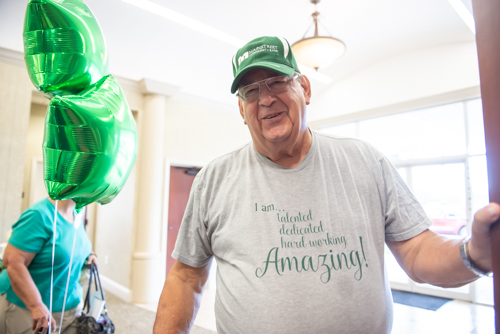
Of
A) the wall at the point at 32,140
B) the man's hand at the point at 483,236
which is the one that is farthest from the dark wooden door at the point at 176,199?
the man's hand at the point at 483,236

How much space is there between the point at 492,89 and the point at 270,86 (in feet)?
2.09

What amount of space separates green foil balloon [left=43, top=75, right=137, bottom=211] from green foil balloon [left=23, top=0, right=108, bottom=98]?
7 centimetres

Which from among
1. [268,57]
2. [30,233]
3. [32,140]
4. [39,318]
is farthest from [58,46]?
[32,140]

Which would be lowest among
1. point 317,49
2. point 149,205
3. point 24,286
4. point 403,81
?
point 24,286

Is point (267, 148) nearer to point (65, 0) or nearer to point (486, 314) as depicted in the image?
point (65, 0)

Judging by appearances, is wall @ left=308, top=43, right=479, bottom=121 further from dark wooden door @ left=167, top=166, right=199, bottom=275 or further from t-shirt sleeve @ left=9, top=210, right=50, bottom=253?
t-shirt sleeve @ left=9, top=210, right=50, bottom=253

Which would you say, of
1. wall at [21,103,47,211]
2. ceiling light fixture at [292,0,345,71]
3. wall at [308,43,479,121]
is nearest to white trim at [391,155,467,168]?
wall at [308,43,479,121]

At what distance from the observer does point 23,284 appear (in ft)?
4.53

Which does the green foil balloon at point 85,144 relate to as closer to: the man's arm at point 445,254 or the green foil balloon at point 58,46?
the green foil balloon at point 58,46

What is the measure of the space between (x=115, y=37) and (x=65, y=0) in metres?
3.64

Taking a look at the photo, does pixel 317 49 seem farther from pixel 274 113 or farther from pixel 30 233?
pixel 30 233

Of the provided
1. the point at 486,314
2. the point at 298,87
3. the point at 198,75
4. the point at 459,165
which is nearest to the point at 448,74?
the point at 459,165

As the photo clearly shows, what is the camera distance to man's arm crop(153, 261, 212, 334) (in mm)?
973

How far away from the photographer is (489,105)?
0.44 m
